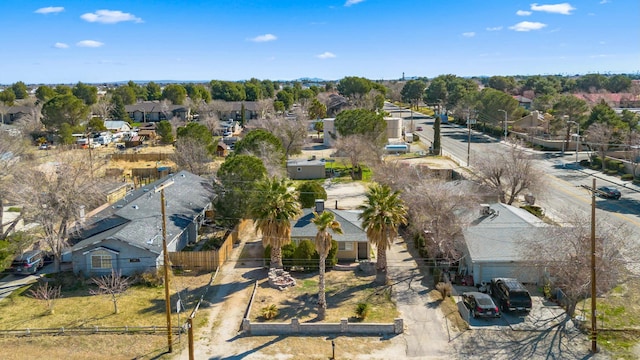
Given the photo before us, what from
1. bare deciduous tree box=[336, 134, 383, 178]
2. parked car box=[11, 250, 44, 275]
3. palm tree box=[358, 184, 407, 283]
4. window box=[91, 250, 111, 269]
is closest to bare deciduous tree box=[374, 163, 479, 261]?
palm tree box=[358, 184, 407, 283]

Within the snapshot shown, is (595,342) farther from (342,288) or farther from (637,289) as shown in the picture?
(342,288)

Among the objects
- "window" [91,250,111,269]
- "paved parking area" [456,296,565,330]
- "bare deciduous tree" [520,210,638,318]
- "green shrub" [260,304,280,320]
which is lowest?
"paved parking area" [456,296,565,330]

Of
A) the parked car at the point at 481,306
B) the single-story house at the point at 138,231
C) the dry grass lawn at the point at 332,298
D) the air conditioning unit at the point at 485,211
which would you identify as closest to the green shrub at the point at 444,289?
the parked car at the point at 481,306

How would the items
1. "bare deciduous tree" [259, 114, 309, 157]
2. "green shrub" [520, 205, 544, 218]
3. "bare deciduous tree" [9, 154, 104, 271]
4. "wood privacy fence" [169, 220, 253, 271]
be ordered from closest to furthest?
"bare deciduous tree" [9, 154, 104, 271]
"wood privacy fence" [169, 220, 253, 271]
"green shrub" [520, 205, 544, 218]
"bare deciduous tree" [259, 114, 309, 157]

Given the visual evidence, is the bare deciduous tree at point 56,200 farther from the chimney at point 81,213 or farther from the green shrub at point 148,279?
the green shrub at point 148,279

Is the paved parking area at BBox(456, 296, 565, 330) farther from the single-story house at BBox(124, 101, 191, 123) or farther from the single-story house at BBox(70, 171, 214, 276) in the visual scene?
the single-story house at BBox(124, 101, 191, 123)

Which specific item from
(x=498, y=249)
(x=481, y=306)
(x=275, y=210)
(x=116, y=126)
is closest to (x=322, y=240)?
(x=275, y=210)

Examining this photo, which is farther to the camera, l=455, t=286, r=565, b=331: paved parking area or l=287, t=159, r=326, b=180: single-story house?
l=287, t=159, r=326, b=180: single-story house
